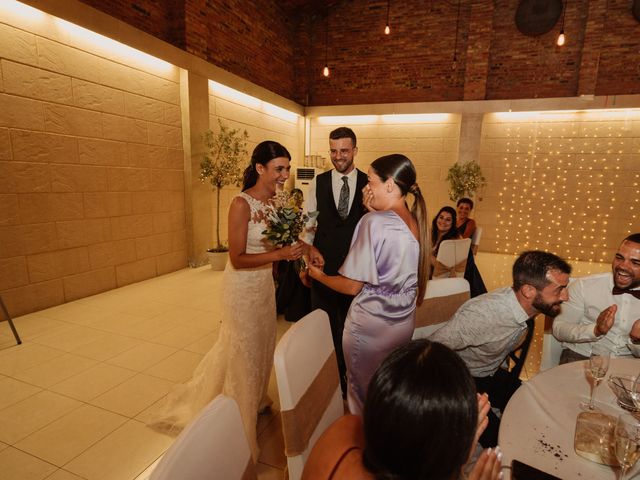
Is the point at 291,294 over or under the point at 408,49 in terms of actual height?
under

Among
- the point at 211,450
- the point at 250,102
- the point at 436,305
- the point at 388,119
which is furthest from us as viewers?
the point at 388,119

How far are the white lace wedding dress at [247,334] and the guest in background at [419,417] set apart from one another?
1.42 m

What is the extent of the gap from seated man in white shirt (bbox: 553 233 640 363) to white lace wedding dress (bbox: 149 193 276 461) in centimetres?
171

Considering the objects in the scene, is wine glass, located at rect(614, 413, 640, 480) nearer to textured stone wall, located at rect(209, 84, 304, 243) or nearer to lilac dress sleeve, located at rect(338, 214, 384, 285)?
lilac dress sleeve, located at rect(338, 214, 384, 285)

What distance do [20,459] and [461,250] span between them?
3.77 m

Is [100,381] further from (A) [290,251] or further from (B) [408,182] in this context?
(B) [408,182]

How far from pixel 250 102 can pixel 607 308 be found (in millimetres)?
6905

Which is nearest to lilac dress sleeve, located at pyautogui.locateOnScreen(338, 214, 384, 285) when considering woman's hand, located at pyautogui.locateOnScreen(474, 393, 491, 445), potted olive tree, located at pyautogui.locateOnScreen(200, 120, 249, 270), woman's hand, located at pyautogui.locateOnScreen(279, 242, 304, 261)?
woman's hand, located at pyautogui.locateOnScreen(279, 242, 304, 261)

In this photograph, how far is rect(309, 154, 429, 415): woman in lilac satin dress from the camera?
1.59 metres

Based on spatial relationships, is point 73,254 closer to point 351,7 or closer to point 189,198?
point 189,198

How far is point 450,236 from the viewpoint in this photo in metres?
4.14

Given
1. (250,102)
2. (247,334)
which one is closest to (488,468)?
(247,334)

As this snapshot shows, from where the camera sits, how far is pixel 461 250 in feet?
12.3

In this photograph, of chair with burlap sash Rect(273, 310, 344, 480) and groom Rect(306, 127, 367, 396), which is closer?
Result: chair with burlap sash Rect(273, 310, 344, 480)
